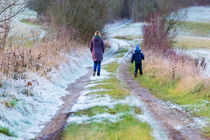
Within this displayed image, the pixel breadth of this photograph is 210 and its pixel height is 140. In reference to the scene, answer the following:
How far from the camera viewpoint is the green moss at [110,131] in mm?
5387

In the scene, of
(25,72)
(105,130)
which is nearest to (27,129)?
(105,130)

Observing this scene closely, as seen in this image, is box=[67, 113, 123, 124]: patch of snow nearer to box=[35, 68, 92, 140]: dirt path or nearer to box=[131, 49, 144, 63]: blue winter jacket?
box=[35, 68, 92, 140]: dirt path

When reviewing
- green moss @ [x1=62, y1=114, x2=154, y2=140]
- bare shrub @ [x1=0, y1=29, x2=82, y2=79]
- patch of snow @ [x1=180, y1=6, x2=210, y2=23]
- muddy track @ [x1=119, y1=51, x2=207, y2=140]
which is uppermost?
patch of snow @ [x1=180, y1=6, x2=210, y2=23]

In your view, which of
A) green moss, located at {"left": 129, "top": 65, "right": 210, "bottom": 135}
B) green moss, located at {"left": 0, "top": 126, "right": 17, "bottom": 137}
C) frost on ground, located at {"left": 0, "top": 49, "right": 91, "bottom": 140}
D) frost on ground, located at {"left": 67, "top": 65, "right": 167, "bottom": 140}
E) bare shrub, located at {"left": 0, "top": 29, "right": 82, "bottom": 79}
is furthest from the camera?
bare shrub, located at {"left": 0, "top": 29, "right": 82, "bottom": 79}

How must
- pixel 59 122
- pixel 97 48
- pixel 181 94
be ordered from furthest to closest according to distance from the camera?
pixel 97 48, pixel 181 94, pixel 59 122

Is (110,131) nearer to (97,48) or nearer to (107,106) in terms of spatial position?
(107,106)

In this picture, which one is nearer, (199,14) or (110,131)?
(110,131)

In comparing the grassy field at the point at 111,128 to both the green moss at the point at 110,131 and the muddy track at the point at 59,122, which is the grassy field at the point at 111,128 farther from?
the muddy track at the point at 59,122

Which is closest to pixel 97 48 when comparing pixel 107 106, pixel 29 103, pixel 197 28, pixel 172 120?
pixel 107 106

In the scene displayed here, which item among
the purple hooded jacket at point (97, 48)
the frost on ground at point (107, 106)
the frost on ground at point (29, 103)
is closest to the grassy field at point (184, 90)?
the frost on ground at point (107, 106)

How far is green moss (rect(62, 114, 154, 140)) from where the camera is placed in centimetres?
539

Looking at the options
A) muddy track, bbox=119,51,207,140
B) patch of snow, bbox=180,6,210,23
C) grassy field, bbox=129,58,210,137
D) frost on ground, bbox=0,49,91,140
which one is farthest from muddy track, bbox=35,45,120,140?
patch of snow, bbox=180,6,210,23

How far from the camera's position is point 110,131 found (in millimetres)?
5621

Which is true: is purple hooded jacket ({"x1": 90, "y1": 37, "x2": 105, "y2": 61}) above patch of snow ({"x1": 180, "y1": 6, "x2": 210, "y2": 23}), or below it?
below
